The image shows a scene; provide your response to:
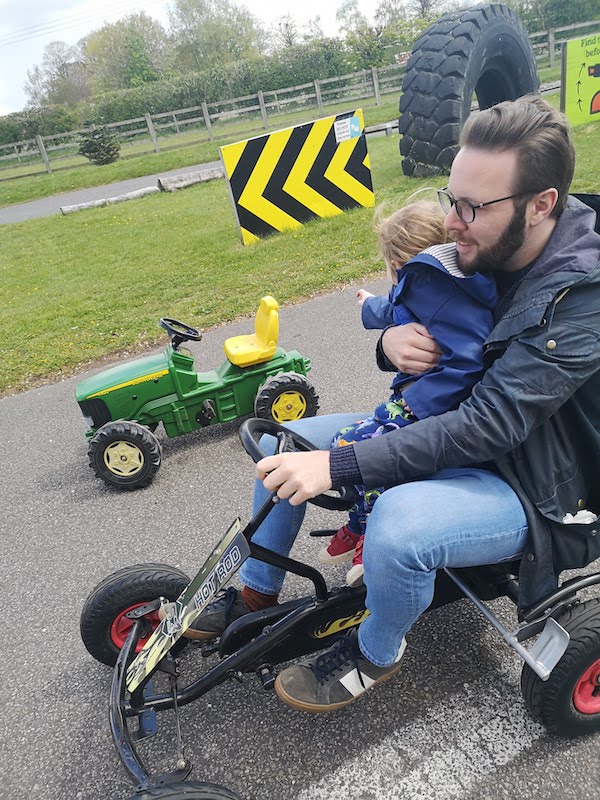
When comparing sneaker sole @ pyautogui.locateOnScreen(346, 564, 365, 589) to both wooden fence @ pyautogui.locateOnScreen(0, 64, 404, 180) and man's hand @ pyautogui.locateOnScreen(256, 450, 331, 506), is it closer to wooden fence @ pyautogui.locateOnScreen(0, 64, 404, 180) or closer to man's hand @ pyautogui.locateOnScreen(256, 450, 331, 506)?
man's hand @ pyautogui.locateOnScreen(256, 450, 331, 506)

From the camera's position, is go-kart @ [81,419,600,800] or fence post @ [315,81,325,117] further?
fence post @ [315,81,325,117]

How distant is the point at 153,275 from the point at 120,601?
573 cm

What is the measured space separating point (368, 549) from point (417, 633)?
0.79 m

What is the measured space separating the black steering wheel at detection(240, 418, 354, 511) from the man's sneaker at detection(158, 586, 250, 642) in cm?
49

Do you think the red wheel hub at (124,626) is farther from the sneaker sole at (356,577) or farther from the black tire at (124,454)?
the black tire at (124,454)

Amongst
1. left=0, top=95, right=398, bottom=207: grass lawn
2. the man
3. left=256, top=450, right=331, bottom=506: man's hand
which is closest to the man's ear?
the man

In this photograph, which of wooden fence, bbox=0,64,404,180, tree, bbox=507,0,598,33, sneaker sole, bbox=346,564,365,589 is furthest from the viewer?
tree, bbox=507,0,598,33

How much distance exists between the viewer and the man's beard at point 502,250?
58.7 inches

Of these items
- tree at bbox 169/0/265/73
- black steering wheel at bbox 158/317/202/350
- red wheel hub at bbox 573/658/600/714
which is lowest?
red wheel hub at bbox 573/658/600/714

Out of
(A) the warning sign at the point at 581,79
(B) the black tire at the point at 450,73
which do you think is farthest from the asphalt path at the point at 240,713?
(A) the warning sign at the point at 581,79

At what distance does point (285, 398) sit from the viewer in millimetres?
3508

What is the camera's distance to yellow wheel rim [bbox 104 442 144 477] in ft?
10.7

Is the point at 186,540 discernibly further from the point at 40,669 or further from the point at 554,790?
the point at 554,790

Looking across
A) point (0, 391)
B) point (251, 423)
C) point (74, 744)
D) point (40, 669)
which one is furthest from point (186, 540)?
point (0, 391)
